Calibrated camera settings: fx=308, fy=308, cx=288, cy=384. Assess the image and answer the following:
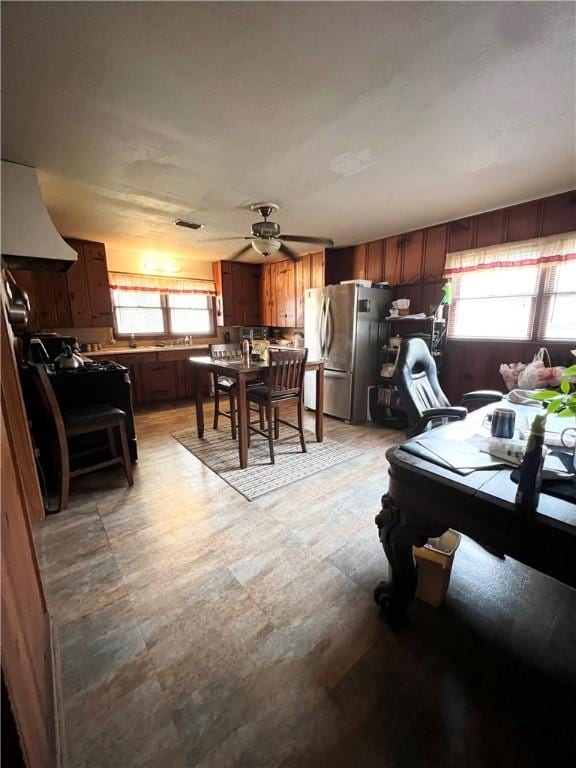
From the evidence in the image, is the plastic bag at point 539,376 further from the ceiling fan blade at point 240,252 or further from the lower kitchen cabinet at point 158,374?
the lower kitchen cabinet at point 158,374

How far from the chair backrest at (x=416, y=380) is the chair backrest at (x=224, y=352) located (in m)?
1.98

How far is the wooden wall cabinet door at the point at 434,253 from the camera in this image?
348 centimetres

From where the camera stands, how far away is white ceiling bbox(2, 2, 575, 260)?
1.14m

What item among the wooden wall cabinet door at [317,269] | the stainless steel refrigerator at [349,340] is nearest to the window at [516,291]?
the stainless steel refrigerator at [349,340]

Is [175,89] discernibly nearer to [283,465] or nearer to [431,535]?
[431,535]

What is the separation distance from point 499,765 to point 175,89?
281cm

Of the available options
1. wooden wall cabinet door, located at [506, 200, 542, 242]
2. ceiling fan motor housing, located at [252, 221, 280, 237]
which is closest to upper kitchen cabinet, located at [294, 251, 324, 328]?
ceiling fan motor housing, located at [252, 221, 280, 237]

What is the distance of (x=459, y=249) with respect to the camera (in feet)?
11.0

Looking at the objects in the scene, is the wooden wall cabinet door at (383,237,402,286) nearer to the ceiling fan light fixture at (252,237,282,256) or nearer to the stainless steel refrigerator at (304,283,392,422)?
the stainless steel refrigerator at (304,283,392,422)

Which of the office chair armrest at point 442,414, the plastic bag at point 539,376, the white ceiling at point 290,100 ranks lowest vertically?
the office chair armrest at point 442,414

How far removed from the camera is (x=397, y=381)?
199 centimetres

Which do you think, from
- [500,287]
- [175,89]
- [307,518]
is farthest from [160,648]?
[500,287]

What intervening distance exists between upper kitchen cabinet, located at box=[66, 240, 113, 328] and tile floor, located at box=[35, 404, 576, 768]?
306 centimetres

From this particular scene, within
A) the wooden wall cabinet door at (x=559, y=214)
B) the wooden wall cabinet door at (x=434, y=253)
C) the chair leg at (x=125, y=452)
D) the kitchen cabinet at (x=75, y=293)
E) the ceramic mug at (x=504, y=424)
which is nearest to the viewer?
the ceramic mug at (x=504, y=424)
